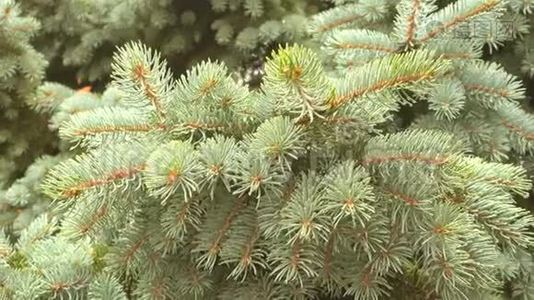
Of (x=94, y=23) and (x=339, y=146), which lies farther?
(x=94, y=23)

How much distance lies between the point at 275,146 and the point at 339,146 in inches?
4.9

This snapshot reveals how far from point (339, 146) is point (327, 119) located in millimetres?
62

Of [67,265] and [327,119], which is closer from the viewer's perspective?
[327,119]

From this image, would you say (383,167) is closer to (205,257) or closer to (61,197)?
(205,257)

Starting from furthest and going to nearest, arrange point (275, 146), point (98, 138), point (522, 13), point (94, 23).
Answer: point (94, 23), point (522, 13), point (98, 138), point (275, 146)

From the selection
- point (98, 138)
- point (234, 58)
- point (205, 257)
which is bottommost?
point (234, 58)

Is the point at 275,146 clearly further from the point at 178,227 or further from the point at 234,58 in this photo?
the point at 234,58

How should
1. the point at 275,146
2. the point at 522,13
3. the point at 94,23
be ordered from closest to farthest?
the point at 275,146 → the point at 522,13 → the point at 94,23

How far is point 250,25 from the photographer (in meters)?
1.97

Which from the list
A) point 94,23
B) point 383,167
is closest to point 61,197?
point 383,167

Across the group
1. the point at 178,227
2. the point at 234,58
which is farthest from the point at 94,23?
the point at 178,227

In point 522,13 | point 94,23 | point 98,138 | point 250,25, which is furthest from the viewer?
point 94,23

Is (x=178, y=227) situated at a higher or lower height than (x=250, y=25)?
higher

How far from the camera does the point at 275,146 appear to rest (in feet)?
2.56
